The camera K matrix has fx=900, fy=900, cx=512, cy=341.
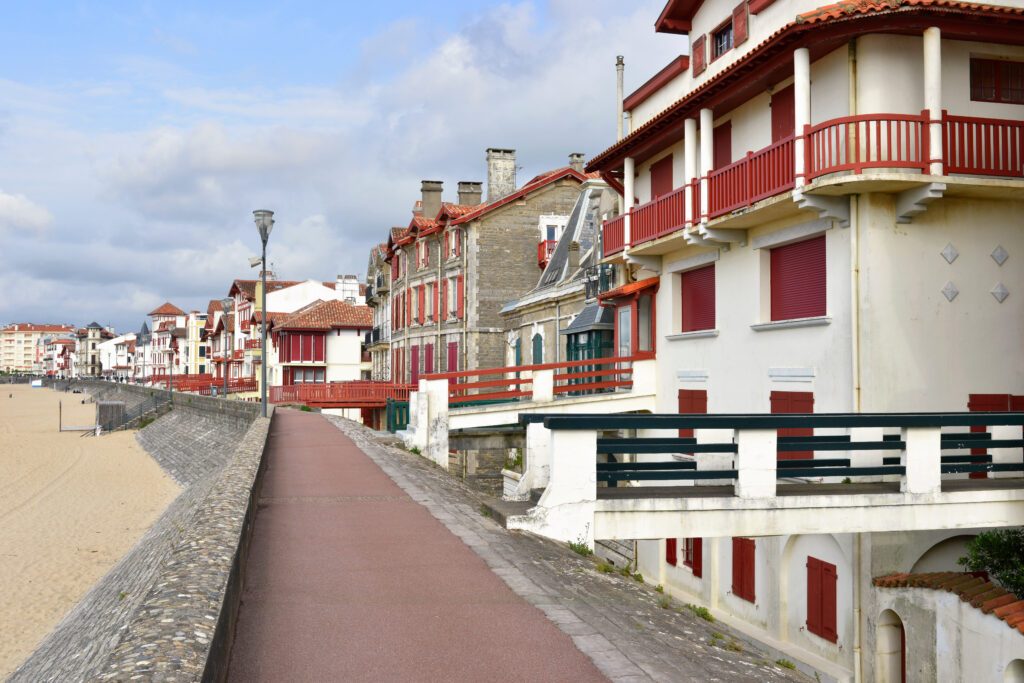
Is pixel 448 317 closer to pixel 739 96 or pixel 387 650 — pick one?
pixel 739 96

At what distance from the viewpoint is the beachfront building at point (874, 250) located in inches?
508

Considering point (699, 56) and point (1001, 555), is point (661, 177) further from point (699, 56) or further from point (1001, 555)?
point (1001, 555)

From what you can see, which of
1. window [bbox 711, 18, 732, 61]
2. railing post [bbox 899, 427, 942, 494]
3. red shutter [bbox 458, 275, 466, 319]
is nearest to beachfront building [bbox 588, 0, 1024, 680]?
railing post [bbox 899, 427, 942, 494]

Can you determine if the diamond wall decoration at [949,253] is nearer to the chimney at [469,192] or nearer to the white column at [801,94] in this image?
the white column at [801,94]

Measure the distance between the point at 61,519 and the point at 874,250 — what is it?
23433mm

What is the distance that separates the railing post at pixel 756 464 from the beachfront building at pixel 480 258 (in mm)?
28976

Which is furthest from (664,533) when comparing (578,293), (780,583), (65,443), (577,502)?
(65,443)

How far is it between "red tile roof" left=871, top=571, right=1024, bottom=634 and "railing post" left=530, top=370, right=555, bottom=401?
10184 millimetres

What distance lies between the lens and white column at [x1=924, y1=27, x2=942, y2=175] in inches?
504

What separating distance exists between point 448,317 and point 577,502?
108 ft

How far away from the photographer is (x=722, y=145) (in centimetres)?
1817

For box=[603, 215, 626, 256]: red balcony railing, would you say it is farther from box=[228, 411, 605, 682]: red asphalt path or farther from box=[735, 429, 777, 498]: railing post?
box=[735, 429, 777, 498]: railing post

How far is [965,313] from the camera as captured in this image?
13.5 meters

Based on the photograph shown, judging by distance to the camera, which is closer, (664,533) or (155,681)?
(155,681)
